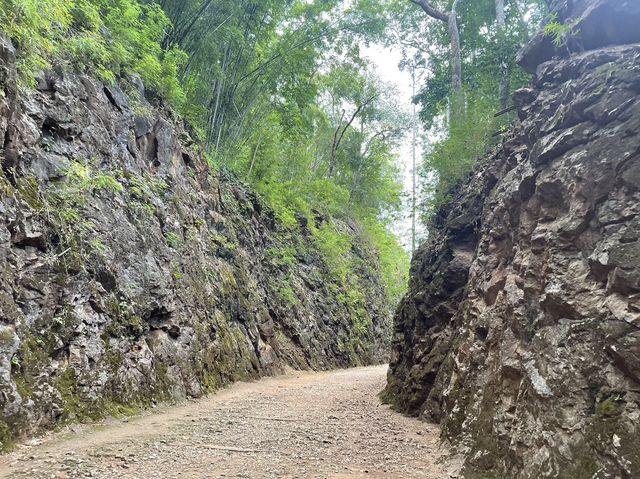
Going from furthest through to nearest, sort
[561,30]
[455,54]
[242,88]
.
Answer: [242,88] → [455,54] → [561,30]

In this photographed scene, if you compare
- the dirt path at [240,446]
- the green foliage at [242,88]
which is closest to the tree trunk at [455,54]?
the green foliage at [242,88]

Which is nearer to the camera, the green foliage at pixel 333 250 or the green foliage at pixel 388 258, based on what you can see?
the green foliage at pixel 333 250

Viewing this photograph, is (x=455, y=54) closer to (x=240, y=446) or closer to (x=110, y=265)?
(x=110, y=265)

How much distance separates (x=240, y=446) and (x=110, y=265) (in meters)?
3.52

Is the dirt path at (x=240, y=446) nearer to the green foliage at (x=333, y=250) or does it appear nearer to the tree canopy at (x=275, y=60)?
the tree canopy at (x=275, y=60)

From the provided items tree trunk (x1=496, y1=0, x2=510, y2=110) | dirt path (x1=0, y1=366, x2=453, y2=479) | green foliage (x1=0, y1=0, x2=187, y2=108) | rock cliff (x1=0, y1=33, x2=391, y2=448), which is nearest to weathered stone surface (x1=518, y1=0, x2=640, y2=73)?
tree trunk (x1=496, y1=0, x2=510, y2=110)

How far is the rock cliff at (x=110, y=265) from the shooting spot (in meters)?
4.75

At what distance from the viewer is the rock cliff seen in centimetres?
475

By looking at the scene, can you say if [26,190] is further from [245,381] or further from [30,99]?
[245,381]

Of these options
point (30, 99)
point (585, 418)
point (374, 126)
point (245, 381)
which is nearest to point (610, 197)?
point (585, 418)

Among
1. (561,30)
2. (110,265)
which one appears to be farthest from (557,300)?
(110,265)

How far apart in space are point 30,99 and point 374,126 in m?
23.3

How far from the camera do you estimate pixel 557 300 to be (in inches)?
151

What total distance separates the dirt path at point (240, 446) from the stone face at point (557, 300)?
0.68 meters
